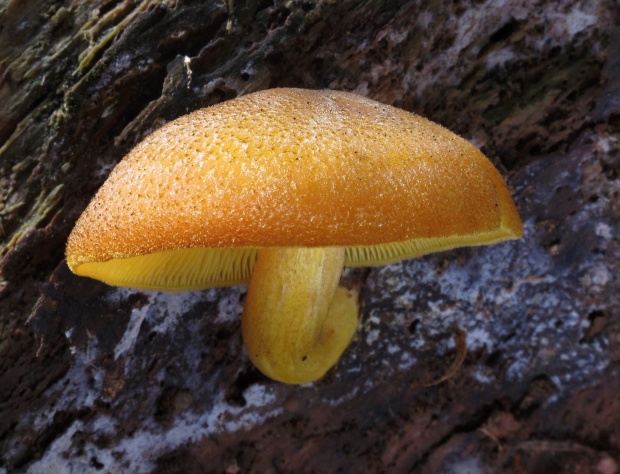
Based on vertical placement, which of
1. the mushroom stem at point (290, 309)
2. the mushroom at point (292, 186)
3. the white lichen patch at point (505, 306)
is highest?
the mushroom at point (292, 186)

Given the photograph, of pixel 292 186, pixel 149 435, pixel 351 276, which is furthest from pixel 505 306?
pixel 149 435

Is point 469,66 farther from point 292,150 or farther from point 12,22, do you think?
point 12,22

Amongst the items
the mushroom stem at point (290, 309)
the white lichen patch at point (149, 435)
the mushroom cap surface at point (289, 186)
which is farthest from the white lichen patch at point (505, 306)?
the mushroom cap surface at point (289, 186)

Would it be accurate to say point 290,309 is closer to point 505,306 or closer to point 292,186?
point 292,186

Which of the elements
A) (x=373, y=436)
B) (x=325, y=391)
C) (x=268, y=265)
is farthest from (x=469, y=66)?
(x=373, y=436)

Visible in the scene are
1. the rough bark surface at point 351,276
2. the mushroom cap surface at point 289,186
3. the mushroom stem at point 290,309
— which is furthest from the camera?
the rough bark surface at point 351,276

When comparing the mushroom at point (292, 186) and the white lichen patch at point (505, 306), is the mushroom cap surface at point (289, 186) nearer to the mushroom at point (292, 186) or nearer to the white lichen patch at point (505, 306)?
the mushroom at point (292, 186)

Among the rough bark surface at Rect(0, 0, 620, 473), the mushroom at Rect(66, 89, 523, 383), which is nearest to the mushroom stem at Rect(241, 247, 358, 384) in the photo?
the mushroom at Rect(66, 89, 523, 383)

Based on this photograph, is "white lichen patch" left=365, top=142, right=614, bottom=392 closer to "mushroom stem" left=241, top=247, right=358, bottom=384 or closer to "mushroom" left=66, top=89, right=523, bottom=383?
"mushroom stem" left=241, top=247, right=358, bottom=384
